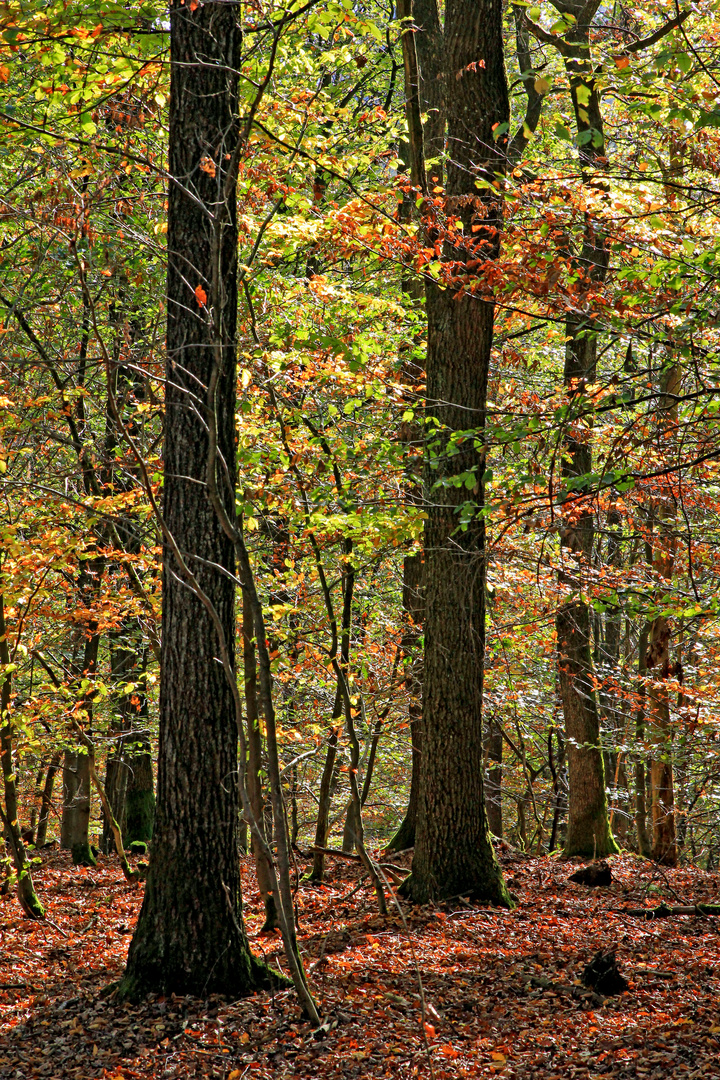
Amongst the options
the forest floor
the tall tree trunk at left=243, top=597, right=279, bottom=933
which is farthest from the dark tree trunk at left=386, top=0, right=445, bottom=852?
the tall tree trunk at left=243, top=597, right=279, bottom=933

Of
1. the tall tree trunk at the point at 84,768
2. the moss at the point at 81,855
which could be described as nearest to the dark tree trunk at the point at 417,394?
the tall tree trunk at the point at 84,768

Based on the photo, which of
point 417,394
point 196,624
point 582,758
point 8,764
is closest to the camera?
point 196,624

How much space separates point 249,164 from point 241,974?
586 centimetres

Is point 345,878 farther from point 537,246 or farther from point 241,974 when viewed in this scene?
point 537,246

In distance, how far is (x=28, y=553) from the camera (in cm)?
762

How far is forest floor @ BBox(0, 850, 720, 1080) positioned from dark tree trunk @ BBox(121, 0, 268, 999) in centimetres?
31

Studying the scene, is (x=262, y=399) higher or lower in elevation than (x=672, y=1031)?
higher

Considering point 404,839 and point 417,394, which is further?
point 404,839

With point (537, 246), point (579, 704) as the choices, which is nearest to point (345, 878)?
point (579, 704)

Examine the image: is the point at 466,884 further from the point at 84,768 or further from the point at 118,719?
the point at 84,768

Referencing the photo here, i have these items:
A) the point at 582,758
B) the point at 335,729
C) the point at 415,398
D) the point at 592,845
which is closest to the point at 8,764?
the point at 335,729

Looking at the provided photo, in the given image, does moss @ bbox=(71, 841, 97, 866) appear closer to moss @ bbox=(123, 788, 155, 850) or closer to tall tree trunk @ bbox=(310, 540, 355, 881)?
moss @ bbox=(123, 788, 155, 850)

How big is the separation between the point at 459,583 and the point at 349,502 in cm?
118

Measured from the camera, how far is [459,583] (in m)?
7.26
